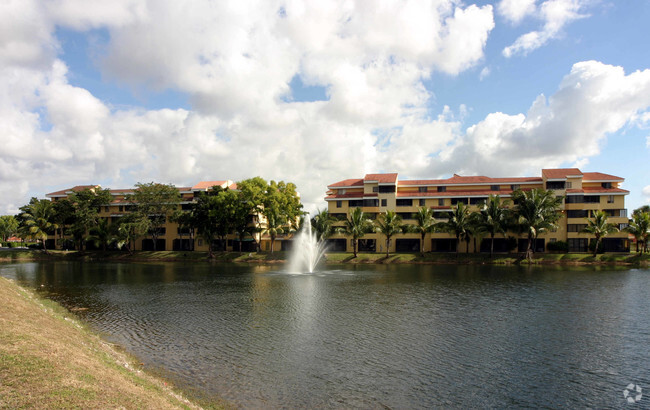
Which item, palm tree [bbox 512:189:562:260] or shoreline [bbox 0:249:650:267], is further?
shoreline [bbox 0:249:650:267]

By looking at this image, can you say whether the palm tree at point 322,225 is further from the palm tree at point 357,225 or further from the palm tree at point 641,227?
the palm tree at point 641,227

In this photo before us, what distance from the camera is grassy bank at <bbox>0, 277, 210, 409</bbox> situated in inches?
452

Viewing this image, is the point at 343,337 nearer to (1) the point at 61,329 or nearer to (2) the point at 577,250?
(1) the point at 61,329

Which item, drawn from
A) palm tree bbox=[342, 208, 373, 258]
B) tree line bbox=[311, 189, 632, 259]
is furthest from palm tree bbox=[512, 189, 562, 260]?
palm tree bbox=[342, 208, 373, 258]

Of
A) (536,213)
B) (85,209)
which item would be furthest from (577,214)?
(85,209)

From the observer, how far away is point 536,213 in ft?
245

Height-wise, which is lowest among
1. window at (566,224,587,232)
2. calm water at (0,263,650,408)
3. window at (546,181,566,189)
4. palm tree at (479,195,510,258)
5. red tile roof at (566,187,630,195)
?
calm water at (0,263,650,408)

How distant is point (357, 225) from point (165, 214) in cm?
4969

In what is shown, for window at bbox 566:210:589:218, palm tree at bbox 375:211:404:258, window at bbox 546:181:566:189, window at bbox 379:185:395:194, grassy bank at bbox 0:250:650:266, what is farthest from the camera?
window at bbox 379:185:395:194

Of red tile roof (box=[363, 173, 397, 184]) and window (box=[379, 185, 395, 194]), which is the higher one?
red tile roof (box=[363, 173, 397, 184])

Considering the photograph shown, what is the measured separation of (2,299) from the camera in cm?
2475

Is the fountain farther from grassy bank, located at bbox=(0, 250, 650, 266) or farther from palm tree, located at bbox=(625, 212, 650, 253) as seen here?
palm tree, located at bbox=(625, 212, 650, 253)

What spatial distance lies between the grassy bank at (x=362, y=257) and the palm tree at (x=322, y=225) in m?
5.22

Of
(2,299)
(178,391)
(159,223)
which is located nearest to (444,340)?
(178,391)
